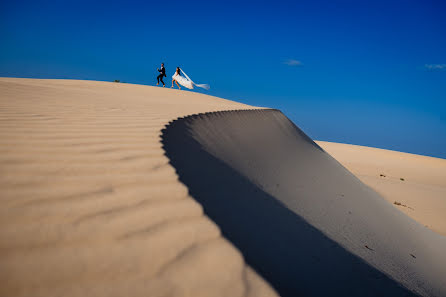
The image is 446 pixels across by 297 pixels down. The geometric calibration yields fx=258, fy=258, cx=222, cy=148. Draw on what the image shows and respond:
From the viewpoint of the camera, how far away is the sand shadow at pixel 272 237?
1578mm

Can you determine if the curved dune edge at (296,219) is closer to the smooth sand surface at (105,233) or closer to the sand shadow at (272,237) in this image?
the sand shadow at (272,237)

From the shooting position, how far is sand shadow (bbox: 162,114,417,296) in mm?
1578

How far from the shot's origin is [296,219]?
2.76 m

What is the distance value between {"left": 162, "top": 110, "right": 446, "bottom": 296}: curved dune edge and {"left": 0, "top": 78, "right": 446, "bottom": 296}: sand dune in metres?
0.02

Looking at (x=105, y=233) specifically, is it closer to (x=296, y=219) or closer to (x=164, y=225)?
(x=164, y=225)

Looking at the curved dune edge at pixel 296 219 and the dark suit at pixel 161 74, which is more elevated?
the dark suit at pixel 161 74

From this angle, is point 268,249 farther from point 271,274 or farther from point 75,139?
point 75,139

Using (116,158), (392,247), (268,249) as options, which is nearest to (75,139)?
(116,158)

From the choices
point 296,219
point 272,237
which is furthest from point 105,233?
point 296,219

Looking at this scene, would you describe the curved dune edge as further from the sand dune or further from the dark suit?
the dark suit

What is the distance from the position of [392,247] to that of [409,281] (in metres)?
0.96

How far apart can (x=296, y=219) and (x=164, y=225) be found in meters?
1.78

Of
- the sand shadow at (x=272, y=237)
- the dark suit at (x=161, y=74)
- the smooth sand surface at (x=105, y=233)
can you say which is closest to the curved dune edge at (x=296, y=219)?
the sand shadow at (x=272, y=237)

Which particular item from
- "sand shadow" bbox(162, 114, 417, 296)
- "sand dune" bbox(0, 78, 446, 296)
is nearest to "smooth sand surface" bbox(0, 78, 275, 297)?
"sand dune" bbox(0, 78, 446, 296)
